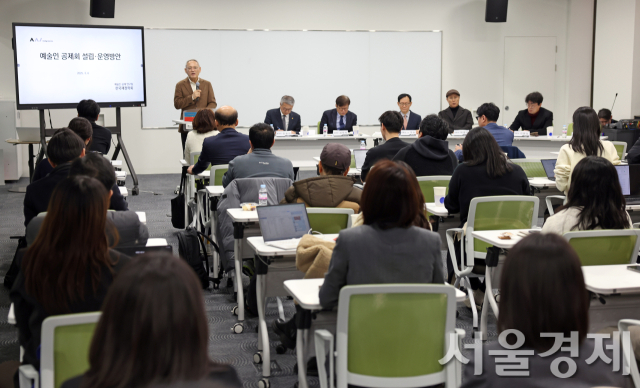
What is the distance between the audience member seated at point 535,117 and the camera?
9.20 meters

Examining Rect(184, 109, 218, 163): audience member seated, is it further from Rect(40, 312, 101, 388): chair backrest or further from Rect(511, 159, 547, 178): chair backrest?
Rect(40, 312, 101, 388): chair backrest

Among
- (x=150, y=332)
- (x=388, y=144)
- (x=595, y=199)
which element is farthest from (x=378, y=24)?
(x=150, y=332)

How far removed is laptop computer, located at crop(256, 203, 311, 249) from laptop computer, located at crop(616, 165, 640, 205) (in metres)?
2.44

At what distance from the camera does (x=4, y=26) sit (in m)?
10.2

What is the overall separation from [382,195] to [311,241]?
0.65m

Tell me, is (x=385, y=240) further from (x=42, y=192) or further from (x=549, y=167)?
(x=549, y=167)

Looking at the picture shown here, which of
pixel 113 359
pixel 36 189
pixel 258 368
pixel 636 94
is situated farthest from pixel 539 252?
pixel 636 94

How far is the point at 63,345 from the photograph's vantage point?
189 cm

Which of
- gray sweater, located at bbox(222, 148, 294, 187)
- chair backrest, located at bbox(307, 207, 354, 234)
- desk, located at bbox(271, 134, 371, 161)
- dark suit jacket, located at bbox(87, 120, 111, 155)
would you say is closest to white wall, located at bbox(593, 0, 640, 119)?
desk, located at bbox(271, 134, 371, 161)

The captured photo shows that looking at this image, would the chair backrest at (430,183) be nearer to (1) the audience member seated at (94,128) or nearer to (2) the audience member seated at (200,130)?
(2) the audience member seated at (200,130)

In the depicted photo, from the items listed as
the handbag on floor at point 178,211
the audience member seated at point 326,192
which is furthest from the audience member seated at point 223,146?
the audience member seated at point 326,192

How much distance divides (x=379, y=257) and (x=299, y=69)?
30.6ft

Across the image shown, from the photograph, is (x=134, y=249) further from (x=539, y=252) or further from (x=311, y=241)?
(x=539, y=252)

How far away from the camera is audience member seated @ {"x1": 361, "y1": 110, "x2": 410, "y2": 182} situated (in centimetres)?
533
